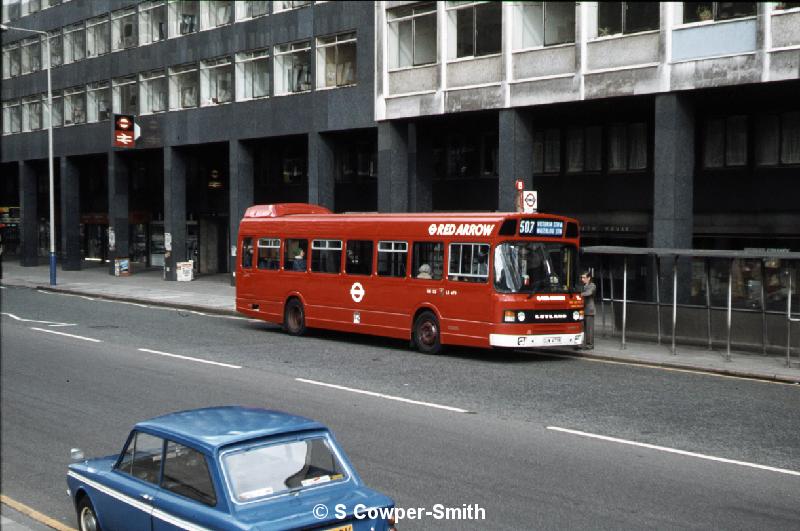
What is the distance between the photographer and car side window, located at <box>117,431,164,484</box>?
688 centimetres

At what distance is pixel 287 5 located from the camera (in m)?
37.8

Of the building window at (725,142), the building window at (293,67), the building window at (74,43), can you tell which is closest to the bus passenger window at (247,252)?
the building window at (293,67)

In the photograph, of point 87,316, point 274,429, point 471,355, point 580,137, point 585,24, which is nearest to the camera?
point 274,429

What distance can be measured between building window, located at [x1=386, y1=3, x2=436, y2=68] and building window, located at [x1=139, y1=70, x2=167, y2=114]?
644 inches

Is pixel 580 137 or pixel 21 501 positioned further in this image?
pixel 580 137

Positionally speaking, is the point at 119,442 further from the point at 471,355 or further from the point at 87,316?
the point at 87,316

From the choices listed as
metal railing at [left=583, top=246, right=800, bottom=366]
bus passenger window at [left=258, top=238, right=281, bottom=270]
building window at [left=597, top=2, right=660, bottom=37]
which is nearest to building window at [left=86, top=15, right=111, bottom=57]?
bus passenger window at [left=258, top=238, right=281, bottom=270]

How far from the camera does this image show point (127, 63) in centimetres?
4762

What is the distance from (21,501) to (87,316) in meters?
19.9

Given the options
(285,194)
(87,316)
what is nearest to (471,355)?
(87,316)

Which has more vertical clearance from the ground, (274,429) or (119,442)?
(274,429)

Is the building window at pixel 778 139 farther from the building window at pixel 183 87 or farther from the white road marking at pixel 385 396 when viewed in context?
the building window at pixel 183 87

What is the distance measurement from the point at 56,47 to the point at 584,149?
1370 inches

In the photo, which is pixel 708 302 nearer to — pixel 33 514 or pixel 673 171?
pixel 673 171
